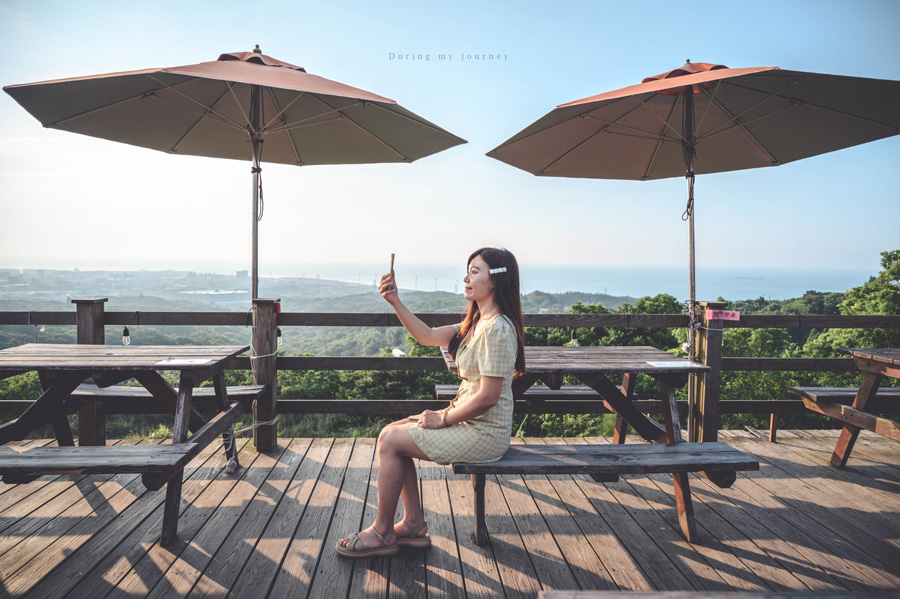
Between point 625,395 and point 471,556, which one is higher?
point 625,395

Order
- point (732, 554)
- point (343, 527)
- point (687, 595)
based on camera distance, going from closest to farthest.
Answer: point (687, 595)
point (732, 554)
point (343, 527)

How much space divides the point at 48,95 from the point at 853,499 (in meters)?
5.20

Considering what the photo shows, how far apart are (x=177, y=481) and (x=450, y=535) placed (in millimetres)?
1335

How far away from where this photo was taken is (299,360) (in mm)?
3484

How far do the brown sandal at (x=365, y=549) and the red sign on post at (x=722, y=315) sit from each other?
7.86ft

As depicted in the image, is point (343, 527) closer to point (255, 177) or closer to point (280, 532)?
point (280, 532)

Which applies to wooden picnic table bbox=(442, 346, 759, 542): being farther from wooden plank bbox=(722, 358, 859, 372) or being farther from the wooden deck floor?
wooden plank bbox=(722, 358, 859, 372)


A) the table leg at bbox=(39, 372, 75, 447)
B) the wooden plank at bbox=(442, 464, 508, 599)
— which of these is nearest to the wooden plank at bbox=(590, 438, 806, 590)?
the wooden plank at bbox=(442, 464, 508, 599)

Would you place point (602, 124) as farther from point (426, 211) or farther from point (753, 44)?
point (426, 211)

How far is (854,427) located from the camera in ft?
10.2

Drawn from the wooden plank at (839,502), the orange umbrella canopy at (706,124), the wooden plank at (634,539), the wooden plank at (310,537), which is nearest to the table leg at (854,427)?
the wooden plank at (839,502)

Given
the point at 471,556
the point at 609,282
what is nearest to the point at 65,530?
the point at 471,556

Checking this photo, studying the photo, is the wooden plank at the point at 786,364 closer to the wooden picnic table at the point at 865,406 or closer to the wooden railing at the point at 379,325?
the wooden railing at the point at 379,325

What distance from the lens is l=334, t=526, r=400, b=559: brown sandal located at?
2.02 meters
